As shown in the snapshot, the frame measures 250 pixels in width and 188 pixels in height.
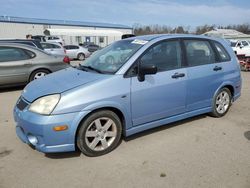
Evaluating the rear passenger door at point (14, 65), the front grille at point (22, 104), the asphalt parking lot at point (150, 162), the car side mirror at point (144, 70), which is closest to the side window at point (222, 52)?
the asphalt parking lot at point (150, 162)

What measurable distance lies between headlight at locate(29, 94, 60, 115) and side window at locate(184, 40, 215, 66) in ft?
7.85

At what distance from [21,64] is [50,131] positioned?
16.6ft

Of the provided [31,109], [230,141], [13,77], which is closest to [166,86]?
[230,141]

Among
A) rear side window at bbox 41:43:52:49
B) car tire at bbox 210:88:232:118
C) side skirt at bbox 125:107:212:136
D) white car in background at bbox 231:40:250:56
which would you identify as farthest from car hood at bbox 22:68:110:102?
white car in background at bbox 231:40:250:56

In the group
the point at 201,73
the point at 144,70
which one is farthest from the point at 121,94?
the point at 201,73

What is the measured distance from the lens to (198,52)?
454 centimetres

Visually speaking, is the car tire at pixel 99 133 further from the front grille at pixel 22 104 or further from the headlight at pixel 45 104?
the front grille at pixel 22 104

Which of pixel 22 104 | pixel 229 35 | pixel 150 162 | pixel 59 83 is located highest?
pixel 229 35

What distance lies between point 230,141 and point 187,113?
0.84 m

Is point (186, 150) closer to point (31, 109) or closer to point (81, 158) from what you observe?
point (81, 158)

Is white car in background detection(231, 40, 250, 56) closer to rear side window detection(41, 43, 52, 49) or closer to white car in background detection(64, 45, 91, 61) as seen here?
white car in background detection(64, 45, 91, 61)

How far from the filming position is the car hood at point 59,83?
338 centimetres

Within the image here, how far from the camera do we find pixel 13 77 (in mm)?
7402

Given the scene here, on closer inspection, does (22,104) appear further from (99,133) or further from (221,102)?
(221,102)
